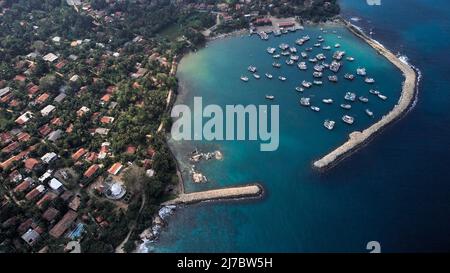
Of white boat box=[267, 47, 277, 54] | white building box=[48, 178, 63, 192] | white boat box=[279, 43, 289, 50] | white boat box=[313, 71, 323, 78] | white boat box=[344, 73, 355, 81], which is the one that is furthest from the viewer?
white boat box=[279, 43, 289, 50]

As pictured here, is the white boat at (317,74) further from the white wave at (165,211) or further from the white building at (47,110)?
the white building at (47,110)

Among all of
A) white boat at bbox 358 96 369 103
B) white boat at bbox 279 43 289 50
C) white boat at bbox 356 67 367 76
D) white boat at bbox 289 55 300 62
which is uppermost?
white boat at bbox 279 43 289 50

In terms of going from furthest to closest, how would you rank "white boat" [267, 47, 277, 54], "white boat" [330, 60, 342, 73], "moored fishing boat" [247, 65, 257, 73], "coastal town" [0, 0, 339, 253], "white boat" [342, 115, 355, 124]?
"white boat" [267, 47, 277, 54] < "moored fishing boat" [247, 65, 257, 73] < "white boat" [330, 60, 342, 73] < "white boat" [342, 115, 355, 124] < "coastal town" [0, 0, 339, 253]

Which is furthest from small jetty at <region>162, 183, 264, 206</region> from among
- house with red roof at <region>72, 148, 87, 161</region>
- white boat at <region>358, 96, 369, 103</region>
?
white boat at <region>358, 96, 369, 103</region>

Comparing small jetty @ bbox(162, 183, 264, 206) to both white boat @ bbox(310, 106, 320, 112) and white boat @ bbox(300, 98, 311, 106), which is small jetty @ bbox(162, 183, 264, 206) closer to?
white boat @ bbox(310, 106, 320, 112)

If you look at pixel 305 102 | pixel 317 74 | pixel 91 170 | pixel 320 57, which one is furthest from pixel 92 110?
pixel 320 57
